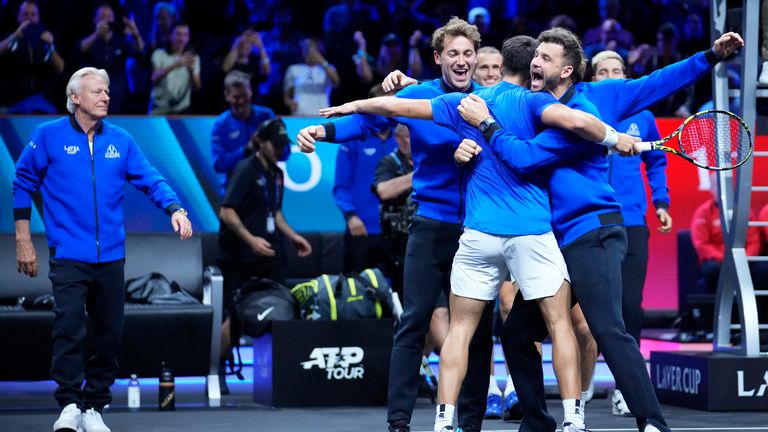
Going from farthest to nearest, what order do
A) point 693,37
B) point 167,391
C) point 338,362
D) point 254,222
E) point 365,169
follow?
point 693,37 < point 365,169 < point 254,222 < point 338,362 < point 167,391

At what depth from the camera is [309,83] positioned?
1279cm

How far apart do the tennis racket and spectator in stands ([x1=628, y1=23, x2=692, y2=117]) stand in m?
7.75

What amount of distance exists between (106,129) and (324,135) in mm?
1788

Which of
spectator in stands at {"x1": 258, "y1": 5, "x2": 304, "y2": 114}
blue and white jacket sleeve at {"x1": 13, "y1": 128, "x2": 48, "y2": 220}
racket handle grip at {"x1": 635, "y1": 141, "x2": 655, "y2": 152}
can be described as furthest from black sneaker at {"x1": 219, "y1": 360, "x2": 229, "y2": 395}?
racket handle grip at {"x1": 635, "y1": 141, "x2": 655, "y2": 152}

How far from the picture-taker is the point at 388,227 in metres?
8.23

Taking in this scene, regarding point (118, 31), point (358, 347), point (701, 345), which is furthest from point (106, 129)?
point (701, 345)

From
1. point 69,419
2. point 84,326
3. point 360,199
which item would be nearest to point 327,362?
point 84,326

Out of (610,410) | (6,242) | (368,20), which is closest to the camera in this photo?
(610,410)

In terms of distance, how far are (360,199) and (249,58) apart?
282cm

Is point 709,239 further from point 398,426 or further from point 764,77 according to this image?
point 398,426

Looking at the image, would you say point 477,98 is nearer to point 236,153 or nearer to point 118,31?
point 236,153

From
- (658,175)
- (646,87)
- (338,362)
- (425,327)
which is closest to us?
(646,87)

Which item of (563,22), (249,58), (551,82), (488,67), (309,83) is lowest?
(551,82)

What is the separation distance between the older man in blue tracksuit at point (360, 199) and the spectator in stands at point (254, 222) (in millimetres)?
388
